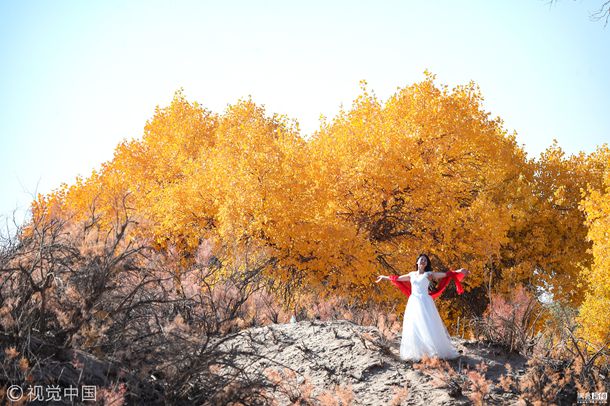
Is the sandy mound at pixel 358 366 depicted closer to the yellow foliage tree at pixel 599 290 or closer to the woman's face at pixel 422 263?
the woman's face at pixel 422 263

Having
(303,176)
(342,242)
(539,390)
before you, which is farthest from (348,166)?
(539,390)

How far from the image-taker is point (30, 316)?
6.68 meters

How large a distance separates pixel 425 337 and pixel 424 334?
5cm

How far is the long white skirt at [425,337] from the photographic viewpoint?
990cm

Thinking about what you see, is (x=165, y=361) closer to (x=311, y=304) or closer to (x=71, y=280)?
(x=71, y=280)

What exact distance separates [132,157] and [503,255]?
18.9m

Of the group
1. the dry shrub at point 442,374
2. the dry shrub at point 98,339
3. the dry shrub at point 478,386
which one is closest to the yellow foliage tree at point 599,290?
the dry shrub at point 442,374

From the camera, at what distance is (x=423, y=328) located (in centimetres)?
1009

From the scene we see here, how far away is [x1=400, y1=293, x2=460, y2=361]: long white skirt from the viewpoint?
990 centimetres

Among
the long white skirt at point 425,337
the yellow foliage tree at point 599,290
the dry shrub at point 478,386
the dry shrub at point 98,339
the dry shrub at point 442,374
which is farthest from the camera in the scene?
the yellow foliage tree at point 599,290

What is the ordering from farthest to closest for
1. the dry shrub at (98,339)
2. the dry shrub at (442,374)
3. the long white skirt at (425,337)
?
the long white skirt at (425,337) < the dry shrub at (442,374) < the dry shrub at (98,339)

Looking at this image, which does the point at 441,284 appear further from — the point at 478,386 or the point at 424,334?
the point at 478,386

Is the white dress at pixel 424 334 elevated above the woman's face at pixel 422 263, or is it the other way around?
the woman's face at pixel 422 263

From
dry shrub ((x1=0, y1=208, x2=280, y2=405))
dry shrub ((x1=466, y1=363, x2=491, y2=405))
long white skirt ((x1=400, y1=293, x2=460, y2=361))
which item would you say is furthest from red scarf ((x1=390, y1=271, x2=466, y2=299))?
dry shrub ((x1=0, y1=208, x2=280, y2=405))
